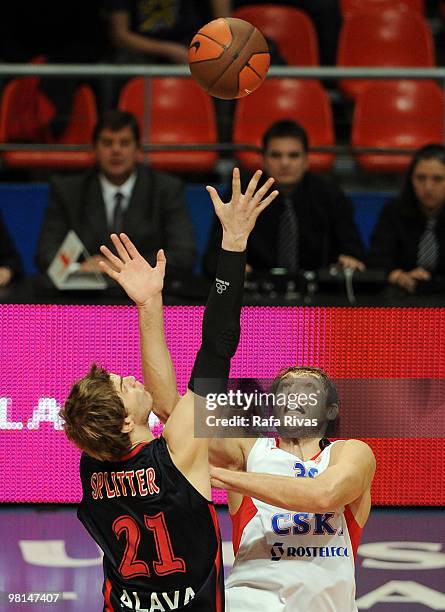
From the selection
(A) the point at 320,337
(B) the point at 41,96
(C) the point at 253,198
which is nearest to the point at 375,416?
(A) the point at 320,337

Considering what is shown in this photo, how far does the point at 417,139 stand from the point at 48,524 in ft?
14.9

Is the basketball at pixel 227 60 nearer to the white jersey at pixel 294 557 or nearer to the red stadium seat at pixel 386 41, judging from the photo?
the white jersey at pixel 294 557

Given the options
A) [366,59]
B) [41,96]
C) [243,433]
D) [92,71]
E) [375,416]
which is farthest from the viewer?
[366,59]

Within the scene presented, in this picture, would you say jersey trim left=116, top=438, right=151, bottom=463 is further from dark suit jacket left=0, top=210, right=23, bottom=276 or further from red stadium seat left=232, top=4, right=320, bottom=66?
red stadium seat left=232, top=4, right=320, bottom=66

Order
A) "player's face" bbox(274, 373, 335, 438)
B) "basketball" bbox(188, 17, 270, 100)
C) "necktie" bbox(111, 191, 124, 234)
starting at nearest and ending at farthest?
"player's face" bbox(274, 373, 335, 438) → "basketball" bbox(188, 17, 270, 100) → "necktie" bbox(111, 191, 124, 234)

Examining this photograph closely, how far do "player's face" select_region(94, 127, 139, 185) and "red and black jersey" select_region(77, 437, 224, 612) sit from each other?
4062 mm

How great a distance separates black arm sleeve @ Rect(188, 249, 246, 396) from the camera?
3.49 metres

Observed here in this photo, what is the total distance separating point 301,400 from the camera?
3756 mm

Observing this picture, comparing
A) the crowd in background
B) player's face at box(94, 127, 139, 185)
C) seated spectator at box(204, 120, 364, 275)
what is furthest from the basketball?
player's face at box(94, 127, 139, 185)

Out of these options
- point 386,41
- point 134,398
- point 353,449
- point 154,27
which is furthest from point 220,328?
point 386,41

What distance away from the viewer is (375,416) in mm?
5430

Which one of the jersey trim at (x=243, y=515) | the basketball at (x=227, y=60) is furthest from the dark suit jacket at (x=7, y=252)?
the jersey trim at (x=243, y=515)

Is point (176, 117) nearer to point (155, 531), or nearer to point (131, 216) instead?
point (131, 216)

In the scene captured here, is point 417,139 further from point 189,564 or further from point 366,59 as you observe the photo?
point 189,564
